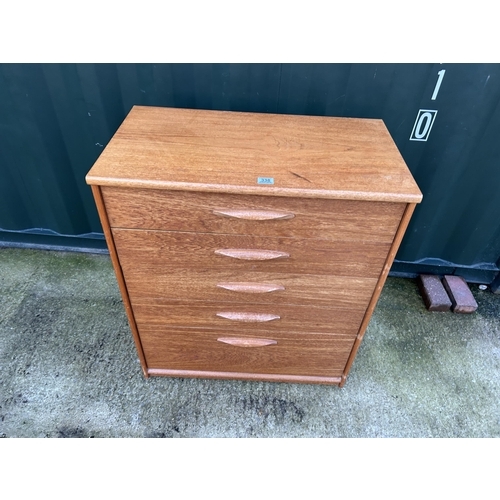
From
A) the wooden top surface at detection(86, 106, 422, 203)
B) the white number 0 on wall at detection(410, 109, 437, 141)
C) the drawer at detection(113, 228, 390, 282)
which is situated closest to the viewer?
the wooden top surface at detection(86, 106, 422, 203)

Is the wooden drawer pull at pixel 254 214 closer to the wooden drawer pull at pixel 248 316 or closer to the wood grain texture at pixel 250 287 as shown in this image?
the wood grain texture at pixel 250 287

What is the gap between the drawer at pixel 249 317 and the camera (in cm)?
113

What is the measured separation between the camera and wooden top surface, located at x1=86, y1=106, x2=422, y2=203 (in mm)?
851

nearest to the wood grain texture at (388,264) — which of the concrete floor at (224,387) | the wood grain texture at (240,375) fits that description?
the wood grain texture at (240,375)

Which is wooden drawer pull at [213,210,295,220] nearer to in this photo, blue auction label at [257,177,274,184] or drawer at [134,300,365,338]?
blue auction label at [257,177,274,184]

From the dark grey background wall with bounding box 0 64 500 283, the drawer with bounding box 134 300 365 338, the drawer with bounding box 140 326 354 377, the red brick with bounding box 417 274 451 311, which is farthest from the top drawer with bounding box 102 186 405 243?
the red brick with bounding box 417 274 451 311

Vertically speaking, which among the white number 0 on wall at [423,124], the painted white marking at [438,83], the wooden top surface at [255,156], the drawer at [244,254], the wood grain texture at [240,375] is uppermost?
the painted white marking at [438,83]

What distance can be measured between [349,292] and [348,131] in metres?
0.48

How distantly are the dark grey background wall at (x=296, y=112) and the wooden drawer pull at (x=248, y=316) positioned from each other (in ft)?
2.43

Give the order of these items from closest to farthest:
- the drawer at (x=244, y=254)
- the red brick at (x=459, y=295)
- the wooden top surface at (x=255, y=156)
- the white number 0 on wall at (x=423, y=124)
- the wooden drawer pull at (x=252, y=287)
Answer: the wooden top surface at (x=255, y=156), the drawer at (x=244, y=254), the wooden drawer pull at (x=252, y=287), the white number 0 on wall at (x=423, y=124), the red brick at (x=459, y=295)

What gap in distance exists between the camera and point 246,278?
3.44 feet

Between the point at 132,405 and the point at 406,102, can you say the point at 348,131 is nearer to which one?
the point at 406,102

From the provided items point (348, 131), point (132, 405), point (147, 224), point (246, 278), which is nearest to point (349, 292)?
point (246, 278)

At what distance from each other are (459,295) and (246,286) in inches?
45.1
